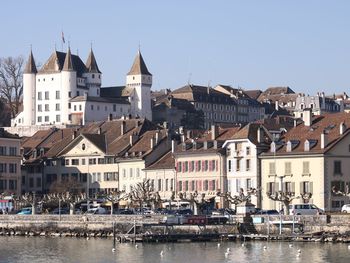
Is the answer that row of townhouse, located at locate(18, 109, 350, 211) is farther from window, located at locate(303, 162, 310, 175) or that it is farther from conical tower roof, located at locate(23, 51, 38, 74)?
conical tower roof, located at locate(23, 51, 38, 74)

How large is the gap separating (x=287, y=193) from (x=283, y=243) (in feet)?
38.4

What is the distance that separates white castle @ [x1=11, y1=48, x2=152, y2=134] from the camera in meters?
Answer: 186

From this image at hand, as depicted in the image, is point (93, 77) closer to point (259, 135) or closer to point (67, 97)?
point (67, 97)

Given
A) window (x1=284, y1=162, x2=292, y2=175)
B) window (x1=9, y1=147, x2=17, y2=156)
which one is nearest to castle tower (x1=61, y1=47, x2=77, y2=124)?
window (x1=9, y1=147, x2=17, y2=156)

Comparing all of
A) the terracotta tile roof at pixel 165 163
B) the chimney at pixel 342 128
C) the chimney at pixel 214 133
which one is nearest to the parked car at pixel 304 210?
the chimney at pixel 342 128

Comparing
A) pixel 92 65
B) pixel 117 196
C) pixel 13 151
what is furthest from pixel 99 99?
pixel 117 196

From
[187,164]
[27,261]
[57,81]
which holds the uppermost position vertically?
[57,81]

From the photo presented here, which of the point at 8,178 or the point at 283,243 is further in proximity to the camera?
the point at 8,178

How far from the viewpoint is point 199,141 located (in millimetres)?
108938

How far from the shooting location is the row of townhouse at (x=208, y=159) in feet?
313

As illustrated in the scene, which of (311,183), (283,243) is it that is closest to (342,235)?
(283,243)

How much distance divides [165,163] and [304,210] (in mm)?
27915

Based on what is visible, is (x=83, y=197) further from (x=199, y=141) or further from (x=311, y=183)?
(x=311, y=183)

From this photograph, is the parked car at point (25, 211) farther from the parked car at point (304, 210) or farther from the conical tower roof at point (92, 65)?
the conical tower roof at point (92, 65)
